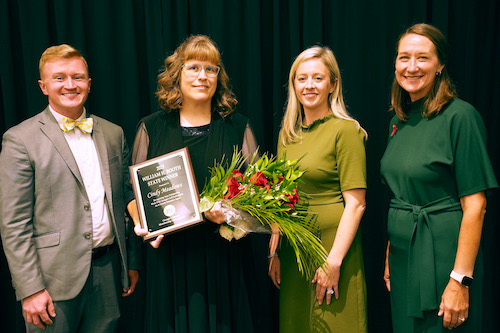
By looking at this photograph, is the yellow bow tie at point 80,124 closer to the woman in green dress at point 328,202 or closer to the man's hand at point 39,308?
the man's hand at point 39,308

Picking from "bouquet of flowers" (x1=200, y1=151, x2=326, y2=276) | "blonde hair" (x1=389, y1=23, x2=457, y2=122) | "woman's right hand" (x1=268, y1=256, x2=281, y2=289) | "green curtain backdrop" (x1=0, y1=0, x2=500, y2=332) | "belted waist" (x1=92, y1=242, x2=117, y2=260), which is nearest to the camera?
"bouquet of flowers" (x1=200, y1=151, x2=326, y2=276)

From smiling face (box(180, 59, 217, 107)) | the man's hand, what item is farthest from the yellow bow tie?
the man's hand

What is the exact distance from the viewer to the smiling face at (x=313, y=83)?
2.17 m

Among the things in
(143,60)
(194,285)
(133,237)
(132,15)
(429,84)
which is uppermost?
(132,15)

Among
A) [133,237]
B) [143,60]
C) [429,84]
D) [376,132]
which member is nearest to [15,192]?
[133,237]

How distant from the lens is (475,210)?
6.19 ft

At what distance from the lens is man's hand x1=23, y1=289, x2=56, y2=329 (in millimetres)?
1973

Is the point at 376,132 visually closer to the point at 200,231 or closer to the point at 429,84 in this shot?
the point at 429,84

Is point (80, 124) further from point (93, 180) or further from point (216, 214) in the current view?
point (216, 214)

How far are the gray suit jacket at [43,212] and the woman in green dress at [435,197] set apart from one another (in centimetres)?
155

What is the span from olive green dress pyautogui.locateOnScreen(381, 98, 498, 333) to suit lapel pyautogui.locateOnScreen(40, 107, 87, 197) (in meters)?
1.54

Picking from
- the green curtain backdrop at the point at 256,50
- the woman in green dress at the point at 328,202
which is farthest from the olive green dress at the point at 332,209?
the green curtain backdrop at the point at 256,50

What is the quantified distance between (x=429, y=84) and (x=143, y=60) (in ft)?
6.16

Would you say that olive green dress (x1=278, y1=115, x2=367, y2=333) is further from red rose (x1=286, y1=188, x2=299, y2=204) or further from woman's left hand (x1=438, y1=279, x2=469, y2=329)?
woman's left hand (x1=438, y1=279, x2=469, y2=329)
